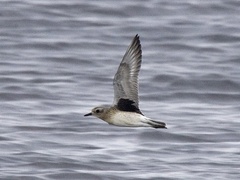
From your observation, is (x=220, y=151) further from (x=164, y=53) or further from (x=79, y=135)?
(x=164, y=53)

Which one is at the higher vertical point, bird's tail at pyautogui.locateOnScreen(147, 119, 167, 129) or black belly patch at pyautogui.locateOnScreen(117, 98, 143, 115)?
black belly patch at pyautogui.locateOnScreen(117, 98, 143, 115)

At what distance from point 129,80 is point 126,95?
0.24 meters

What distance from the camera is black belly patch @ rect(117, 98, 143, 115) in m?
14.0

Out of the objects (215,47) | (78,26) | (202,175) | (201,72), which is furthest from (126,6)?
(202,175)

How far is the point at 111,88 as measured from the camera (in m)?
22.6

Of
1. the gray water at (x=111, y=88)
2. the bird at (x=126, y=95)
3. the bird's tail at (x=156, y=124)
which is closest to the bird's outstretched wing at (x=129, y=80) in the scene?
the bird at (x=126, y=95)

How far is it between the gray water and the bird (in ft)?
9.98

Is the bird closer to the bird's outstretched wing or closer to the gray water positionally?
the bird's outstretched wing

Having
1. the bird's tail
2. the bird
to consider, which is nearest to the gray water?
the bird

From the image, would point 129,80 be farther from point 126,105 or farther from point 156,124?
point 156,124

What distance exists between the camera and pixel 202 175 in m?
17.2

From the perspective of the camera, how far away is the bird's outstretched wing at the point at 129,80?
14.0m

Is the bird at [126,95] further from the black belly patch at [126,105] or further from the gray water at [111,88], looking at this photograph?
the gray water at [111,88]

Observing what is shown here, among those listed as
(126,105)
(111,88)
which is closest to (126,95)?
(126,105)
